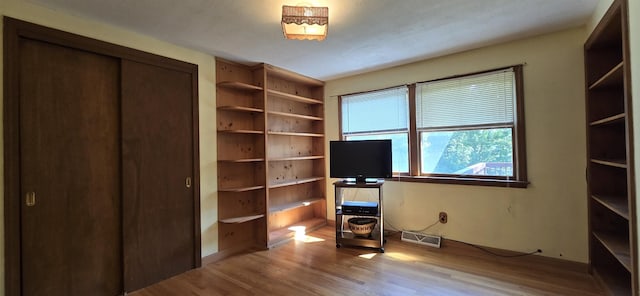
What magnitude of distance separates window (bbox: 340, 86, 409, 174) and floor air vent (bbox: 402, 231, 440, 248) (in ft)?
2.60

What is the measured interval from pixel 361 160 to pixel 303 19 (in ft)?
6.53

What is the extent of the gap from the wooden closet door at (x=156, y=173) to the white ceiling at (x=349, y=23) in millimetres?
481

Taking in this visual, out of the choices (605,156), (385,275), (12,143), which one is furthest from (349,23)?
(12,143)

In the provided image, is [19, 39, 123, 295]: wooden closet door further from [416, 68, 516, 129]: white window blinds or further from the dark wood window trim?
[416, 68, 516, 129]: white window blinds

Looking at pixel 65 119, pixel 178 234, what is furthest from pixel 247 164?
pixel 65 119

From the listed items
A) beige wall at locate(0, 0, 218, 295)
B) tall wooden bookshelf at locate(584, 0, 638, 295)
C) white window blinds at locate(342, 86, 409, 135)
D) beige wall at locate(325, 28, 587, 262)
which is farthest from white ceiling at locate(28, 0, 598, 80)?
white window blinds at locate(342, 86, 409, 135)

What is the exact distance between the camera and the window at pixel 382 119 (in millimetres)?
3633

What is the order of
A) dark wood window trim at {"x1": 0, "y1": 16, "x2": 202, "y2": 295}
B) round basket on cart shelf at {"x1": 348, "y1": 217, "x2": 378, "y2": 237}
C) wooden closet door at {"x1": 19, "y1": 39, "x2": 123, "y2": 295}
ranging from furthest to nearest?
round basket on cart shelf at {"x1": 348, "y1": 217, "x2": 378, "y2": 237} < wooden closet door at {"x1": 19, "y1": 39, "x2": 123, "y2": 295} < dark wood window trim at {"x1": 0, "y1": 16, "x2": 202, "y2": 295}

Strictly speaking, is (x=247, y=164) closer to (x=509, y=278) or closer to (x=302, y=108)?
(x=302, y=108)

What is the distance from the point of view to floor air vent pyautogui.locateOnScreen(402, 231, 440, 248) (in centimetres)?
326

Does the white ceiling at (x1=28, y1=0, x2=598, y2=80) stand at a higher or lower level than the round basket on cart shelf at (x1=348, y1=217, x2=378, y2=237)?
higher

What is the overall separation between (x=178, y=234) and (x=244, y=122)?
1434 mm

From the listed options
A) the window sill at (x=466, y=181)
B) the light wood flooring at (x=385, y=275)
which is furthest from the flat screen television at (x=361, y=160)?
the light wood flooring at (x=385, y=275)

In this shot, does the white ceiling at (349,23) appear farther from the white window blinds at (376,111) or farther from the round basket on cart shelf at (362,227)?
the round basket on cart shelf at (362,227)
